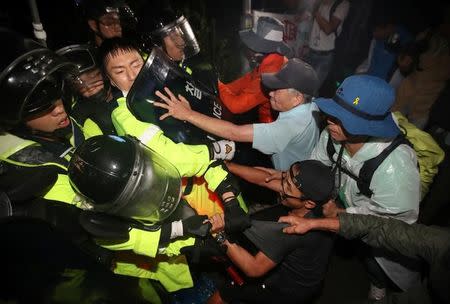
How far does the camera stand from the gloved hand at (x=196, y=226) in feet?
7.41

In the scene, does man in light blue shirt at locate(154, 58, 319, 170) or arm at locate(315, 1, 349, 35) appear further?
arm at locate(315, 1, 349, 35)

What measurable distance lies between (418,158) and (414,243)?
831 millimetres

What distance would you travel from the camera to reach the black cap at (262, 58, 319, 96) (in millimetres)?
2840

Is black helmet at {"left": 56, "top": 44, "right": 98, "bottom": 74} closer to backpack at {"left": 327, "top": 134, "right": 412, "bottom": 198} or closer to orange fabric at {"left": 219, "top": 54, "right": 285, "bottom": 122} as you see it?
orange fabric at {"left": 219, "top": 54, "right": 285, "bottom": 122}

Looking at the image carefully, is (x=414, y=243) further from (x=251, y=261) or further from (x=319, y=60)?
(x=319, y=60)

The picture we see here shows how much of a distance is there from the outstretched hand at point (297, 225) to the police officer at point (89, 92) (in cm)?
158

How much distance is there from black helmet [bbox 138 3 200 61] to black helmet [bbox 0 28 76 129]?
5.03 feet

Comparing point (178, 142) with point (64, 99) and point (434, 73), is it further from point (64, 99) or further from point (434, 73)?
point (434, 73)

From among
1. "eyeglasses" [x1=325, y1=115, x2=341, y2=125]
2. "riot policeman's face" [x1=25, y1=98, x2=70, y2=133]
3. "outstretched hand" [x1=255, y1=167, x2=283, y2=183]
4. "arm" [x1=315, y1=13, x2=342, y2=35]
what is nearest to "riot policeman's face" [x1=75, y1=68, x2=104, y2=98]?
"riot policeman's face" [x1=25, y1=98, x2=70, y2=133]

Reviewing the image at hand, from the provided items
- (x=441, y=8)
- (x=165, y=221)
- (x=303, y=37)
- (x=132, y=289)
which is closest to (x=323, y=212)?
(x=165, y=221)

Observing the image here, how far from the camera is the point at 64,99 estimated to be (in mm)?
2619

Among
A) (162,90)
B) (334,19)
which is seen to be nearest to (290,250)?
(162,90)

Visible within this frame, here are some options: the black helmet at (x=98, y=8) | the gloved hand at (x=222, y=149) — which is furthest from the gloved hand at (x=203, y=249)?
the black helmet at (x=98, y=8)

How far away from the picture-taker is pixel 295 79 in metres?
2.84
